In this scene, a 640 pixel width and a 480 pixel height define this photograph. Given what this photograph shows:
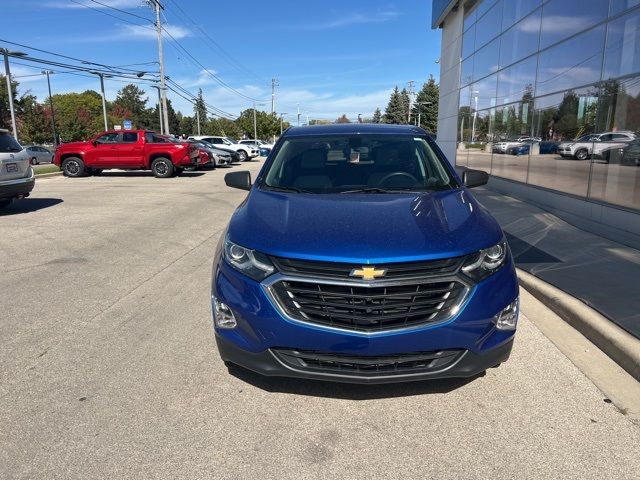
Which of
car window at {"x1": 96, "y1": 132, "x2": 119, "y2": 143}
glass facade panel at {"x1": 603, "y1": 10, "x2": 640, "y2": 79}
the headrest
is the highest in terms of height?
glass facade panel at {"x1": 603, "y1": 10, "x2": 640, "y2": 79}

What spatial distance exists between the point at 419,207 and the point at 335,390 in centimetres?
135

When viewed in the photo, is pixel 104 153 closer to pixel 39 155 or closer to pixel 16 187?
pixel 16 187

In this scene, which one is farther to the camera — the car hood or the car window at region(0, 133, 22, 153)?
the car window at region(0, 133, 22, 153)

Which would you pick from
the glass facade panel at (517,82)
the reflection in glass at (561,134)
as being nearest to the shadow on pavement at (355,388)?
the reflection in glass at (561,134)

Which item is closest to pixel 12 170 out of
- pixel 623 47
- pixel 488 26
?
pixel 623 47

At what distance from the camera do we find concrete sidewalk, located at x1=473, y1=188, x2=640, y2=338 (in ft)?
14.5

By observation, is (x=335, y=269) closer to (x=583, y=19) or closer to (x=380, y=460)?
(x=380, y=460)

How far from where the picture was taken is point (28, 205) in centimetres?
1178

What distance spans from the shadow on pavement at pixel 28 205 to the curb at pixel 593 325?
416 inches

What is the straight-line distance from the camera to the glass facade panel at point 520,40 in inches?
479

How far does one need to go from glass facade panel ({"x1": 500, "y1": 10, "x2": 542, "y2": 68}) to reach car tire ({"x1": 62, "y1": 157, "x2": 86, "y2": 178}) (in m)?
16.6

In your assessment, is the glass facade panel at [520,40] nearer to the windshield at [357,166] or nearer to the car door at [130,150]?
the windshield at [357,166]

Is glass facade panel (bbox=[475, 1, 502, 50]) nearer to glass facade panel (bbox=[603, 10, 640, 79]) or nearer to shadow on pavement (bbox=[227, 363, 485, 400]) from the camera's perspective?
glass facade panel (bbox=[603, 10, 640, 79])

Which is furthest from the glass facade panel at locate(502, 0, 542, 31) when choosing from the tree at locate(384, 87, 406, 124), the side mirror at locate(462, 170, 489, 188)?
the tree at locate(384, 87, 406, 124)
